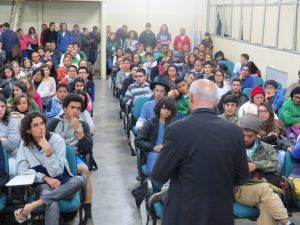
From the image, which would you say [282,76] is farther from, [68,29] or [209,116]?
[68,29]

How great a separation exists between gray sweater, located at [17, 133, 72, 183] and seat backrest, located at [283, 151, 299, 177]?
1.80m

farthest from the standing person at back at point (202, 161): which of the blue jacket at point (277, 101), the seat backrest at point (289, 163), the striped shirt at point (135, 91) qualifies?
the striped shirt at point (135, 91)

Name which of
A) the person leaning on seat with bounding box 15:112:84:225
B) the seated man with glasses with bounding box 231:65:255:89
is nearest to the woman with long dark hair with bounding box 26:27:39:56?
the seated man with glasses with bounding box 231:65:255:89

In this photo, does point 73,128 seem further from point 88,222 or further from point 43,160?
point 88,222

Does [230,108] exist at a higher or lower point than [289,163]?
higher

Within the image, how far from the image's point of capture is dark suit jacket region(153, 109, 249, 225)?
2.25 meters

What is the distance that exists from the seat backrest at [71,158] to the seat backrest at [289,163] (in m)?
1.74

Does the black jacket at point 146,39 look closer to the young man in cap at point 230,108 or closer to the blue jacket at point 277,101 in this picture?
the blue jacket at point 277,101

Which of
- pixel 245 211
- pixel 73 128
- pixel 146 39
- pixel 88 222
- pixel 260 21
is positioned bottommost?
pixel 88 222

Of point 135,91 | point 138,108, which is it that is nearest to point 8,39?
point 135,91

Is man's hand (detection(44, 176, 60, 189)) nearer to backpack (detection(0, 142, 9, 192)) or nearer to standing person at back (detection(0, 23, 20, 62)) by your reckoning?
backpack (detection(0, 142, 9, 192))

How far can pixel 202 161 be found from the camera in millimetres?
2260

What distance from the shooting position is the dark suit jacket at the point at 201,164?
2.25 metres

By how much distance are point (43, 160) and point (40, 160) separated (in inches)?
1.2
